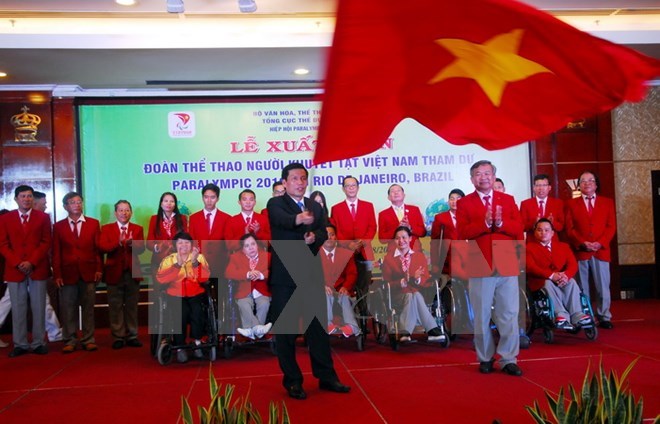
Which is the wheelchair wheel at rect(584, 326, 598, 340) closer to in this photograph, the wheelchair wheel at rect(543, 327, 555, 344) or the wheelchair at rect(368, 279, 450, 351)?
the wheelchair wheel at rect(543, 327, 555, 344)

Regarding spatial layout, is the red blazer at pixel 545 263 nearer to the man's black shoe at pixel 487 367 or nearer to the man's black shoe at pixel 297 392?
the man's black shoe at pixel 487 367

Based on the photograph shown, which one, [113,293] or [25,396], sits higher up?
[113,293]

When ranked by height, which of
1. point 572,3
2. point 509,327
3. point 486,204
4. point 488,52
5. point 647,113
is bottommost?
point 509,327

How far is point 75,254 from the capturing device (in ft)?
20.5

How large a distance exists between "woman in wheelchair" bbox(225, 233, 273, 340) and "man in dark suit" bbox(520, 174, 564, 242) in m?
2.66

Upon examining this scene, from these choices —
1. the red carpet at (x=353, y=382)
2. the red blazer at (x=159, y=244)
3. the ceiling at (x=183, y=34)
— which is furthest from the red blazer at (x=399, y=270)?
the ceiling at (x=183, y=34)

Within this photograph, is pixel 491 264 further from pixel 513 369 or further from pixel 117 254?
pixel 117 254

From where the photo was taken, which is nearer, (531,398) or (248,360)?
(531,398)

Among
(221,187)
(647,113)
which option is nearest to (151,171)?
(221,187)

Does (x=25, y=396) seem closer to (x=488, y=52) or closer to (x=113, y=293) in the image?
(x=113, y=293)

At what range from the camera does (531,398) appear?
12.7 feet

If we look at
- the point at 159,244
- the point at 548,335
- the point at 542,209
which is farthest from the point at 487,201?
the point at 159,244

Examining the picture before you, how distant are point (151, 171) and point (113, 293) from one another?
5.75ft

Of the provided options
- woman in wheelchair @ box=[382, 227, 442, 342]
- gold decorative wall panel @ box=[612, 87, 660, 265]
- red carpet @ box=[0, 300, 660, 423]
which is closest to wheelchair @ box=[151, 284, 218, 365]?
red carpet @ box=[0, 300, 660, 423]
